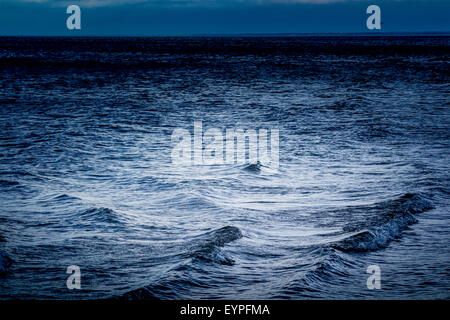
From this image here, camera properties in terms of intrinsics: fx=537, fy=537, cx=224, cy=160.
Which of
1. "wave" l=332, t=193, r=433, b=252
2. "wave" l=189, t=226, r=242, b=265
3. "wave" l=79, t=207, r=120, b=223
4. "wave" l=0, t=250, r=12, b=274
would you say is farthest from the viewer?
"wave" l=79, t=207, r=120, b=223

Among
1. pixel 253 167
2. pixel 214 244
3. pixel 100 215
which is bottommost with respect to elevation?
pixel 214 244

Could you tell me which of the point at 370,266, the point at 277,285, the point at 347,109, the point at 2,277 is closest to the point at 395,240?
the point at 370,266

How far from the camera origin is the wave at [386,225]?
8.16m

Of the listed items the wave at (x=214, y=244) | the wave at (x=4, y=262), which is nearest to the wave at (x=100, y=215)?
the wave at (x=214, y=244)

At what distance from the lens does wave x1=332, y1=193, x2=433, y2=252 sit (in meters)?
8.16

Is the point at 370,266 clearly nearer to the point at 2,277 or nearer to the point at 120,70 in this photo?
the point at 2,277

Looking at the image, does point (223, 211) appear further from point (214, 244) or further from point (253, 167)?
point (253, 167)

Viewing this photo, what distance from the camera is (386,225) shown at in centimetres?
900

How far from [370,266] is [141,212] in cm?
434

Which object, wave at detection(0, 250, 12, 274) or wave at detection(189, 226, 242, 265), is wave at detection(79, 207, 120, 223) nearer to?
wave at detection(189, 226, 242, 265)

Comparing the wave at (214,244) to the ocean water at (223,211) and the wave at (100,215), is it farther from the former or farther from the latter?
the wave at (100,215)

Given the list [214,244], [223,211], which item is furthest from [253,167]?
[214,244]

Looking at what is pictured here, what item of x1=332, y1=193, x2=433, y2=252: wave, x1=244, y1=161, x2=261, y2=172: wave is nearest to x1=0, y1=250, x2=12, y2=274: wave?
x1=332, y1=193, x2=433, y2=252: wave
